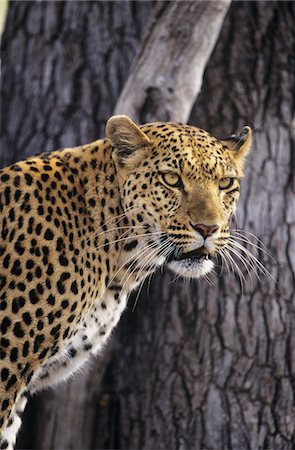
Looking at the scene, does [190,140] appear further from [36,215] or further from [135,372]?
[135,372]

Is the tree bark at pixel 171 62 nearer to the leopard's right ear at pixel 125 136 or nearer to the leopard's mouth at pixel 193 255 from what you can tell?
the leopard's right ear at pixel 125 136

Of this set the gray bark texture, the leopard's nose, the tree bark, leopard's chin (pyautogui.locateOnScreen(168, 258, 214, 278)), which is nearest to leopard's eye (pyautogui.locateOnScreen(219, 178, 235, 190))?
the leopard's nose

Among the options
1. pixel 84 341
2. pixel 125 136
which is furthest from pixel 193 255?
pixel 84 341

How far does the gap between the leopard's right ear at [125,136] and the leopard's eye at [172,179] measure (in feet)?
1.06

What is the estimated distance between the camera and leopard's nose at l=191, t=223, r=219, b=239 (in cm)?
649

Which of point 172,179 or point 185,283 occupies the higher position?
point 172,179

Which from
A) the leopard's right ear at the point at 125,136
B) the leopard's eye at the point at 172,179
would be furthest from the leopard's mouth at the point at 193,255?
the leopard's right ear at the point at 125,136

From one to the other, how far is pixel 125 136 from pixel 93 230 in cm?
75

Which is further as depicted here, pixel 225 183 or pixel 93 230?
pixel 93 230

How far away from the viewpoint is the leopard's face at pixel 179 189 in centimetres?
658

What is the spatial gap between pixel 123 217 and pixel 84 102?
4.30 meters

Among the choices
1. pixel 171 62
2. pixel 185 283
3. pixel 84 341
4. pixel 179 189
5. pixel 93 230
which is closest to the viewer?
pixel 179 189

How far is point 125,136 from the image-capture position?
6.88 meters

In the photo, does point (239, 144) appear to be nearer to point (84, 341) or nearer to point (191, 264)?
point (191, 264)
